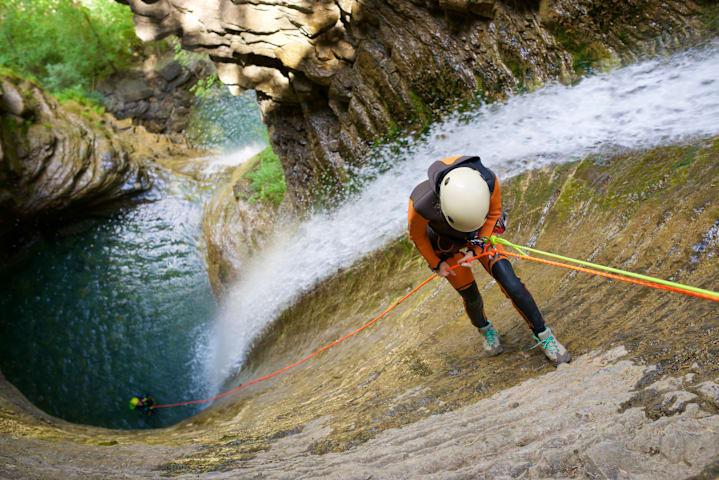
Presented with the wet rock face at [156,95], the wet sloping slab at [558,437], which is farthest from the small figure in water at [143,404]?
the wet rock face at [156,95]

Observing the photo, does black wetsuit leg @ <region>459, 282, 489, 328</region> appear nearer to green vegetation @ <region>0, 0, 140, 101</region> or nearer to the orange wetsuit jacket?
the orange wetsuit jacket

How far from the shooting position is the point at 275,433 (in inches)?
132

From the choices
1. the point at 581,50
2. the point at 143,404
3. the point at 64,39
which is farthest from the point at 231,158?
the point at 581,50

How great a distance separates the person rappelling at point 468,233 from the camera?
8.57 ft

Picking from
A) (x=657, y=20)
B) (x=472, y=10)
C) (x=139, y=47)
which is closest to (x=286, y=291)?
(x=472, y=10)

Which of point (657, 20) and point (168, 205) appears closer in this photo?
point (657, 20)

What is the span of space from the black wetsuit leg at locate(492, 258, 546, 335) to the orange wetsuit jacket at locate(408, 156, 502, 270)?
0.24m

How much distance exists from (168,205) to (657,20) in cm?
1170

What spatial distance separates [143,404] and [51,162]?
6789 millimetres

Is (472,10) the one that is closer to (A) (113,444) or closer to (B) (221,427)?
(B) (221,427)

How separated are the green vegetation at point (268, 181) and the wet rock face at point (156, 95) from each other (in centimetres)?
808

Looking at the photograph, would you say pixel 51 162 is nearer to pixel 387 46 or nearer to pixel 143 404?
pixel 143 404

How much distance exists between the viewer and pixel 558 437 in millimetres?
2055

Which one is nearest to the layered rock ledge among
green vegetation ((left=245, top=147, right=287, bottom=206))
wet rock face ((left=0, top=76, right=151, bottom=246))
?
wet rock face ((left=0, top=76, right=151, bottom=246))
